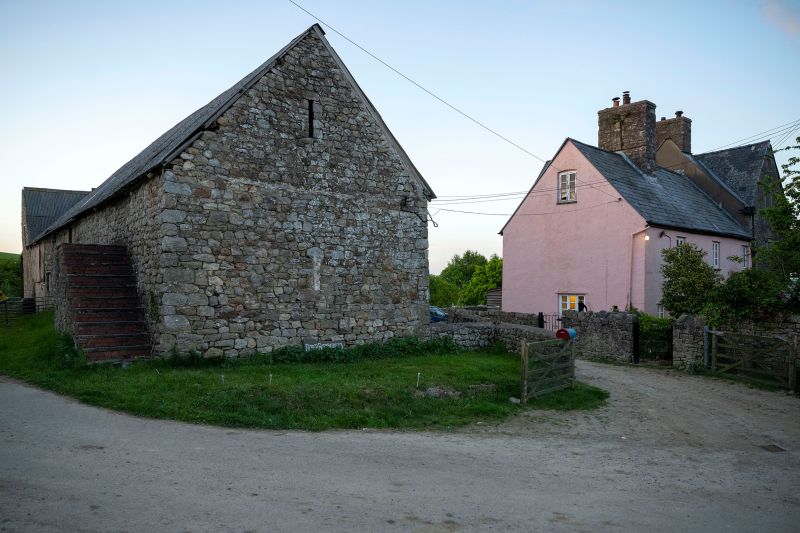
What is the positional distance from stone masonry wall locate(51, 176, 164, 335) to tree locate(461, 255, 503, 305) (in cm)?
3409

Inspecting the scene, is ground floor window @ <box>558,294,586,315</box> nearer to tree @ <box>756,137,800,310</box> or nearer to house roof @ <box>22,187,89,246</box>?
tree @ <box>756,137,800,310</box>

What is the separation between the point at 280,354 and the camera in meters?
14.0

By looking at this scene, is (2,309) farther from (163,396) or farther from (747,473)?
(747,473)

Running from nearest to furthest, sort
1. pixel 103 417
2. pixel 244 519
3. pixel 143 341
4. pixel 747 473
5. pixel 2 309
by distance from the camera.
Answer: pixel 244 519 → pixel 747 473 → pixel 103 417 → pixel 143 341 → pixel 2 309

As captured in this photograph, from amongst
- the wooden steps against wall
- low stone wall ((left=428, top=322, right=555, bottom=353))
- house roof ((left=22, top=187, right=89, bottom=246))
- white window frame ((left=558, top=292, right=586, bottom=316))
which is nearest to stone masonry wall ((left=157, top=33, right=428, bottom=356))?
low stone wall ((left=428, top=322, right=555, bottom=353))

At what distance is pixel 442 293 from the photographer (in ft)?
196

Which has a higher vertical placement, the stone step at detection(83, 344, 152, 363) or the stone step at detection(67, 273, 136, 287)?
the stone step at detection(67, 273, 136, 287)

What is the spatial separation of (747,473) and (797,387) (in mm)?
7906

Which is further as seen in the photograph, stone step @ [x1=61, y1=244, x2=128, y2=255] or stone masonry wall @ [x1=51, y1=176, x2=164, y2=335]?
stone step @ [x1=61, y1=244, x2=128, y2=255]

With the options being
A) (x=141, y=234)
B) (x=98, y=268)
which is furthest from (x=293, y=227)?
(x=98, y=268)

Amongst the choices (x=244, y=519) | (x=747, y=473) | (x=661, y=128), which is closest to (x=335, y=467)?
(x=244, y=519)

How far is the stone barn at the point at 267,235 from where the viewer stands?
42.9 feet

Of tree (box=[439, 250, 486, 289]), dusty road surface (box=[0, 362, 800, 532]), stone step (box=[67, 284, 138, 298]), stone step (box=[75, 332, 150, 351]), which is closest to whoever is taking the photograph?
dusty road surface (box=[0, 362, 800, 532])

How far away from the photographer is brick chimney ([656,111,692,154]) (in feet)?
107
